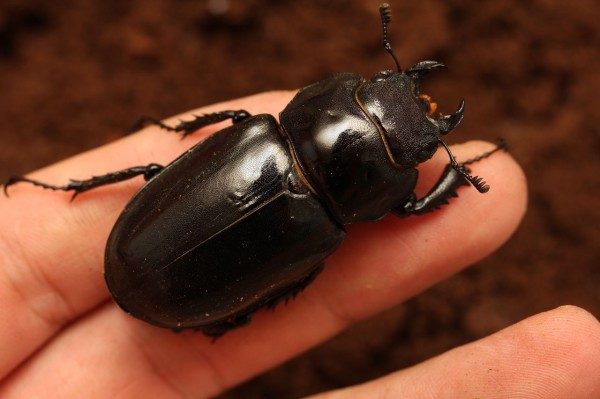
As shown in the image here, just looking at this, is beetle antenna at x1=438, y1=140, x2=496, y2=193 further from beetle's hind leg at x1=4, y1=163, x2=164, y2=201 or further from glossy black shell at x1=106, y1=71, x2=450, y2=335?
beetle's hind leg at x1=4, y1=163, x2=164, y2=201

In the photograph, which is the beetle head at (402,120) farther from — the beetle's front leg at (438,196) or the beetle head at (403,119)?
the beetle's front leg at (438,196)

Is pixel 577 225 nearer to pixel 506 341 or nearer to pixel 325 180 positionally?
pixel 506 341

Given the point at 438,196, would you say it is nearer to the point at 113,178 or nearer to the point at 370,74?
the point at 370,74

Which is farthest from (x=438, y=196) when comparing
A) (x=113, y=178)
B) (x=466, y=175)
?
(x=113, y=178)

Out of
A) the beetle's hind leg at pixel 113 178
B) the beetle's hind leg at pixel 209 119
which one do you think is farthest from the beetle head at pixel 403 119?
the beetle's hind leg at pixel 113 178

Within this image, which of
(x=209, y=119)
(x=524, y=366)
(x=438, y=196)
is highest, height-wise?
(x=209, y=119)

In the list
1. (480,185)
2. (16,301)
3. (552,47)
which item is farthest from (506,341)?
(16,301)
